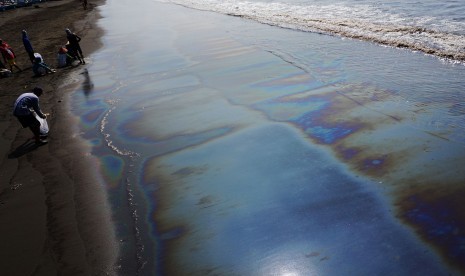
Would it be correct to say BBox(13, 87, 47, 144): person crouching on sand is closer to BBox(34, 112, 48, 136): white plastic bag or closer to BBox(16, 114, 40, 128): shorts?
BBox(16, 114, 40, 128): shorts

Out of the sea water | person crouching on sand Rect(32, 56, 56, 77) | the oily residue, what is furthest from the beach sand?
the oily residue

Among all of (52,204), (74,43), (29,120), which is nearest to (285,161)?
(52,204)

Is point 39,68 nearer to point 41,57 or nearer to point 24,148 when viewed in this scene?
point 41,57

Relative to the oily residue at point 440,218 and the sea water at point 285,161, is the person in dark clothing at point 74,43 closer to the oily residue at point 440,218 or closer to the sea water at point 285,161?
the sea water at point 285,161

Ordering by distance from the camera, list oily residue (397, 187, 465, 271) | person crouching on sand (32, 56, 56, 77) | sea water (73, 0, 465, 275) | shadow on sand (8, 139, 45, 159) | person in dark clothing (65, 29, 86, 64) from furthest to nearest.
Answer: person in dark clothing (65, 29, 86, 64)
person crouching on sand (32, 56, 56, 77)
shadow on sand (8, 139, 45, 159)
sea water (73, 0, 465, 275)
oily residue (397, 187, 465, 271)

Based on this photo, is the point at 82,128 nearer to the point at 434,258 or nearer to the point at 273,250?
the point at 273,250

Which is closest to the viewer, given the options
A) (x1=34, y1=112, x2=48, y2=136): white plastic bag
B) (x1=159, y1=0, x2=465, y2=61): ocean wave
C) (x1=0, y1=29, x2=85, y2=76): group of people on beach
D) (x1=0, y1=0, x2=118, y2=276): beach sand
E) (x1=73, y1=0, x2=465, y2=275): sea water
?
(x1=73, y1=0, x2=465, y2=275): sea water
